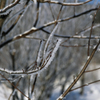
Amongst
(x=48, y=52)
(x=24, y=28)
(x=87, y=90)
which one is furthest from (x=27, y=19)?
(x=87, y=90)

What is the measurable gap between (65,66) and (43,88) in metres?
1.69

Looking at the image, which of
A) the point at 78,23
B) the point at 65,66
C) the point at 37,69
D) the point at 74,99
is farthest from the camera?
the point at 74,99

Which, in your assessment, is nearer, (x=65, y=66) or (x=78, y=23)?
(x=78, y=23)

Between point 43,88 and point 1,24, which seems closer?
point 1,24

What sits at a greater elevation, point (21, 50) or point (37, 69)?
point (37, 69)

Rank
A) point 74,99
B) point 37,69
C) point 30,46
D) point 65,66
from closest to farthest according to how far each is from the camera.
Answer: point 37,69
point 30,46
point 65,66
point 74,99

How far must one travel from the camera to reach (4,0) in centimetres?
191

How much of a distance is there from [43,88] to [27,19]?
2912 mm

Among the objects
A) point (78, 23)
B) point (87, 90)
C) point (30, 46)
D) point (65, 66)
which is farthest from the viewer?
point (87, 90)

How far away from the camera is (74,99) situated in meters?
9.41

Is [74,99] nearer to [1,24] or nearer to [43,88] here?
[43,88]

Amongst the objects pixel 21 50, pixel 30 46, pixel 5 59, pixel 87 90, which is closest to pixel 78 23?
pixel 30 46

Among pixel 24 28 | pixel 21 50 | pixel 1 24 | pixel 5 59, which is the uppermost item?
pixel 1 24

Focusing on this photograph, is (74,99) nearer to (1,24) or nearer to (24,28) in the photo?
(24,28)
